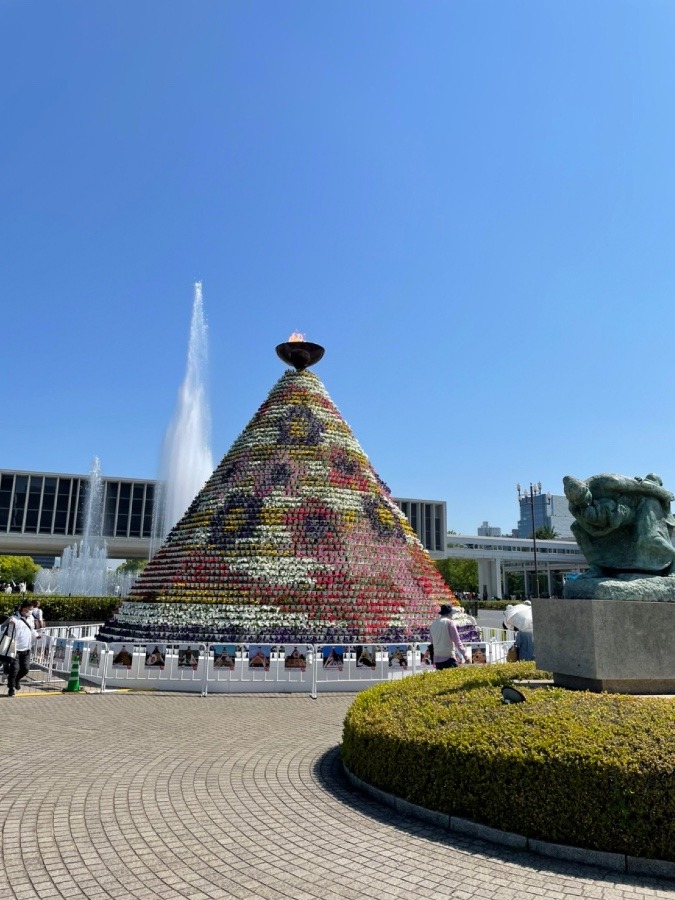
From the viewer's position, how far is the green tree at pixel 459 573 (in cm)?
6794

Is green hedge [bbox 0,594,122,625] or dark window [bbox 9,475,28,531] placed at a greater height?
dark window [bbox 9,475,28,531]

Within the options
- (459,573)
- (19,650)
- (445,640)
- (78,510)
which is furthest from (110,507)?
Answer: (445,640)

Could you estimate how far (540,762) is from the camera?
4895 millimetres

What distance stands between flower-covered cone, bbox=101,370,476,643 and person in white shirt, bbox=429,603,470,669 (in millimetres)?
3771

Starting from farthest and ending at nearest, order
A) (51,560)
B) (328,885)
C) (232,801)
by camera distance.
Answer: (51,560) < (232,801) < (328,885)

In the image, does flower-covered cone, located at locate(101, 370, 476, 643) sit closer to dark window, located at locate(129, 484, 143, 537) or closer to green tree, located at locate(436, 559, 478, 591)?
dark window, located at locate(129, 484, 143, 537)

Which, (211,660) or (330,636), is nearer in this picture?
(211,660)

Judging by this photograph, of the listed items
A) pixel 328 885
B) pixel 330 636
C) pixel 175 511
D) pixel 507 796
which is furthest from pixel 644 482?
pixel 175 511

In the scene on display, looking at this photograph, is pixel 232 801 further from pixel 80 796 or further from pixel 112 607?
pixel 112 607

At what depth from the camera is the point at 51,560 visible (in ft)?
381

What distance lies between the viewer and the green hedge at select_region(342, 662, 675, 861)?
4.52 metres

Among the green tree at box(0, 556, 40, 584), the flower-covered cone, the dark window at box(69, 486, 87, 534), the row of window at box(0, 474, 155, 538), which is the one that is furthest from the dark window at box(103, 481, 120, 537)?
the flower-covered cone

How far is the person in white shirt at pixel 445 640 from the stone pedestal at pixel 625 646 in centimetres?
340

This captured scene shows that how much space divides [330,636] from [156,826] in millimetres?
9211
